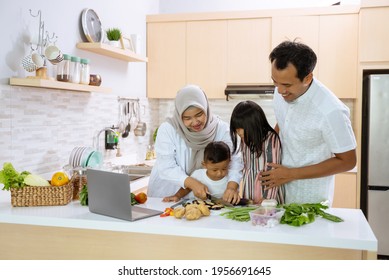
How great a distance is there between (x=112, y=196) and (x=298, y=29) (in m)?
3.04

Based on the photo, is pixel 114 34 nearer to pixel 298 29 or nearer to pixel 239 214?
pixel 298 29

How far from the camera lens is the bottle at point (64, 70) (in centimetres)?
274

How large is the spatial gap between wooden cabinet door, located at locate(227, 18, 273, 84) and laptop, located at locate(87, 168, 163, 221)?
8.83 ft

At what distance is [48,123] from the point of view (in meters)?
2.79

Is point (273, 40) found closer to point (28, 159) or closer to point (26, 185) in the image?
point (28, 159)

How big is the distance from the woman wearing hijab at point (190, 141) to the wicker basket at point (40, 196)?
0.53 m

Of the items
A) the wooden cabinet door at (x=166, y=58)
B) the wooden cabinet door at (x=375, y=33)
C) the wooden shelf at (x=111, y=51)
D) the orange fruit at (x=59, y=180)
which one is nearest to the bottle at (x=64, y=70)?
the wooden shelf at (x=111, y=51)

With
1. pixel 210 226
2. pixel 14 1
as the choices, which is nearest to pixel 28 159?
pixel 14 1

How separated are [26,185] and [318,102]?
1.42 meters

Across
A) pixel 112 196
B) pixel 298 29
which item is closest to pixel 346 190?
pixel 298 29

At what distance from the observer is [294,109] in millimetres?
2076

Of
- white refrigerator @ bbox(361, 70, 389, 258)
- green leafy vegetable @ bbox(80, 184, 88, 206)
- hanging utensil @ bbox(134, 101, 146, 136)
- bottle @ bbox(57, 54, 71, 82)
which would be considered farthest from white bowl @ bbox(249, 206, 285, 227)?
hanging utensil @ bbox(134, 101, 146, 136)

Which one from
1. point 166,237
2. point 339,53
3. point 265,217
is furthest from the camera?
point 339,53
